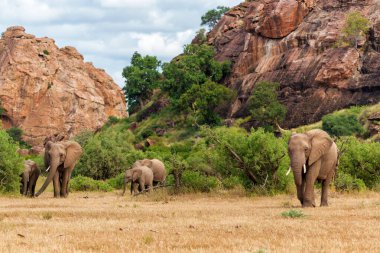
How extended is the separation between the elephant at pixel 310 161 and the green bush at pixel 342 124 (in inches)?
1743

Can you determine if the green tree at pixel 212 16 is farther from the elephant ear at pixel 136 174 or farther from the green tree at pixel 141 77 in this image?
the elephant ear at pixel 136 174

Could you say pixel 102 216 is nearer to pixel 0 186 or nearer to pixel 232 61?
pixel 0 186

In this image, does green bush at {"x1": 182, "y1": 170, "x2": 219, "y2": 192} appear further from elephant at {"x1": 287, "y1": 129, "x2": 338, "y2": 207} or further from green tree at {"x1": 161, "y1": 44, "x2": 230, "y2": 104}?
green tree at {"x1": 161, "y1": 44, "x2": 230, "y2": 104}

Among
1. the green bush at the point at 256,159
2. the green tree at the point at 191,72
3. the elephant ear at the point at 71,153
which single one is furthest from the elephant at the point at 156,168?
the green tree at the point at 191,72

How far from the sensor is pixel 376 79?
73438mm

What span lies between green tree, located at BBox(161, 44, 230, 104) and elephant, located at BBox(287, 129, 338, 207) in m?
70.5

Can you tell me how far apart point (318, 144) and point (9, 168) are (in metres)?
15.8

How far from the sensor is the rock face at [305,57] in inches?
2960

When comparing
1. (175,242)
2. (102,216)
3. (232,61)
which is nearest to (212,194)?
(102,216)

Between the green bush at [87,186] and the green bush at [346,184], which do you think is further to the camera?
the green bush at [87,186]

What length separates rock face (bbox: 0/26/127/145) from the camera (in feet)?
372

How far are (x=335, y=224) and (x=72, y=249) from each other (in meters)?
6.02

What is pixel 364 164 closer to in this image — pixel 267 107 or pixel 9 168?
pixel 9 168

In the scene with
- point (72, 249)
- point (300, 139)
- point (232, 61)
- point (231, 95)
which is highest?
point (232, 61)
